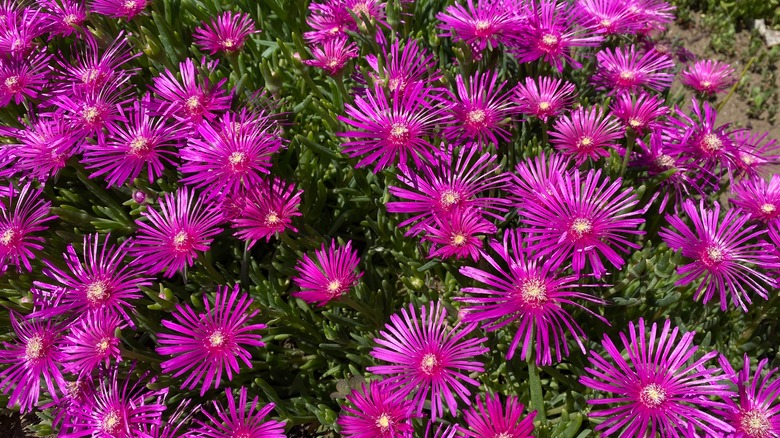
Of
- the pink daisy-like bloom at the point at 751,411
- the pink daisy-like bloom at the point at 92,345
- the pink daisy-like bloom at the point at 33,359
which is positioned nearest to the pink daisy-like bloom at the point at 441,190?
the pink daisy-like bloom at the point at 751,411

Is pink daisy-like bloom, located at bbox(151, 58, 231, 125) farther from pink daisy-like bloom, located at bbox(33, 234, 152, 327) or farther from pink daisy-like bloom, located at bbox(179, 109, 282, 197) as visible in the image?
pink daisy-like bloom, located at bbox(33, 234, 152, 327)

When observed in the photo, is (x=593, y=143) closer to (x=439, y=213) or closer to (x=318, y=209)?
(x=439, y=213)

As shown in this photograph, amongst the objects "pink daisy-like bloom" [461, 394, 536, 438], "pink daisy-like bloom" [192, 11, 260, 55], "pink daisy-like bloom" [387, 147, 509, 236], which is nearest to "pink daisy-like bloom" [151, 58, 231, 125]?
"pink daisy-like bloom" [192, 11, 260, 55]

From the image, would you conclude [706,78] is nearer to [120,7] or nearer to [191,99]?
[191,99]

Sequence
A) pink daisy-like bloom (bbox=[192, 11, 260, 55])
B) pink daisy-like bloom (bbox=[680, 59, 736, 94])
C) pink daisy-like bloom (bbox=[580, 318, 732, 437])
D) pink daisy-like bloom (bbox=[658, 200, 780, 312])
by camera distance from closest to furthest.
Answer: pink daisy-like bloom (bbox=[580, 318, 732, 437]), pink daisy-like bloom (bbox=[658, 200, 780, 312]), pink daisy-like bloom (bbox=[192, 11, 260, 55]), pink daisy-like bloom (bbox=[680, 59, 736, 94])

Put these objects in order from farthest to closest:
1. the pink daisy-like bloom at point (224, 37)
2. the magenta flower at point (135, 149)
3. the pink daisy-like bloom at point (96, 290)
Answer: the pink daisy-like bloom at point (224, 37) < the magenta flower at point (135, 149) < the pink daisy-like bloom at point (96, 290)

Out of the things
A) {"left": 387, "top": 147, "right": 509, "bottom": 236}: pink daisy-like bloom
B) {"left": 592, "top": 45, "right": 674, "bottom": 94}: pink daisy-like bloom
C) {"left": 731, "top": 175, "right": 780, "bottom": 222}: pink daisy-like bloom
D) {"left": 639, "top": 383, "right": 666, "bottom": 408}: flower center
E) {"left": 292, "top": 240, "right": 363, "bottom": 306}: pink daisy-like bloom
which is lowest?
{"left": 639, "top": 383, "right": 666, "bottom": 408}: flower center

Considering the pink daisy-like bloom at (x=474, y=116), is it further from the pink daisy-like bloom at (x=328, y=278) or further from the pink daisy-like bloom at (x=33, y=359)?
the pink daisy-like bloom at (x=33, y=359)
